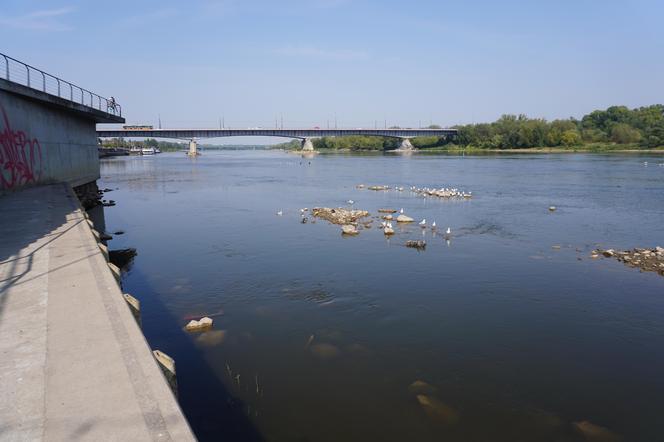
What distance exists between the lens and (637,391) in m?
9.54

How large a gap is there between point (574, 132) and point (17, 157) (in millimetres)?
143458

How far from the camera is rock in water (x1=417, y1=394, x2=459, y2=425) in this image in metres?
8.62

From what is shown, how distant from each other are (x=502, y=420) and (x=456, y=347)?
9.16 ft

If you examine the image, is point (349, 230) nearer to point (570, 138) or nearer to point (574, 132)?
point (570, 138)

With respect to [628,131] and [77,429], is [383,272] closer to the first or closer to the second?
[77,429]

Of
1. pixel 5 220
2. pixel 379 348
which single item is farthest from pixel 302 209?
pixel 379 348

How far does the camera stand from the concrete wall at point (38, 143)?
21.2m

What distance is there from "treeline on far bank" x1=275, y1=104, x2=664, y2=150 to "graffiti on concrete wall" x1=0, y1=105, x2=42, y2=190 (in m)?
135

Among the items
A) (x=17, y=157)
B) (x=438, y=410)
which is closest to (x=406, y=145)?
(x=17, y=157)

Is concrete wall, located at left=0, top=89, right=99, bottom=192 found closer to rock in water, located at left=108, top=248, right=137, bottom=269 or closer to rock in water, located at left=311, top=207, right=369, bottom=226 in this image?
rock in water, located at left=108, top=248, right=137, bottom=269

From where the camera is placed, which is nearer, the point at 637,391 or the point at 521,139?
the point at 637,391

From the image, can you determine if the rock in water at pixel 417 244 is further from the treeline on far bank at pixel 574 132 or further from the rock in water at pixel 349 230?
the treeline on far bank at pixel 574 132

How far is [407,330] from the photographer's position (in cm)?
1226

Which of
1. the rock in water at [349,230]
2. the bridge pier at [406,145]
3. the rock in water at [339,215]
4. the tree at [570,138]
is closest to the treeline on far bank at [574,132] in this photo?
the tree at [570,138]
